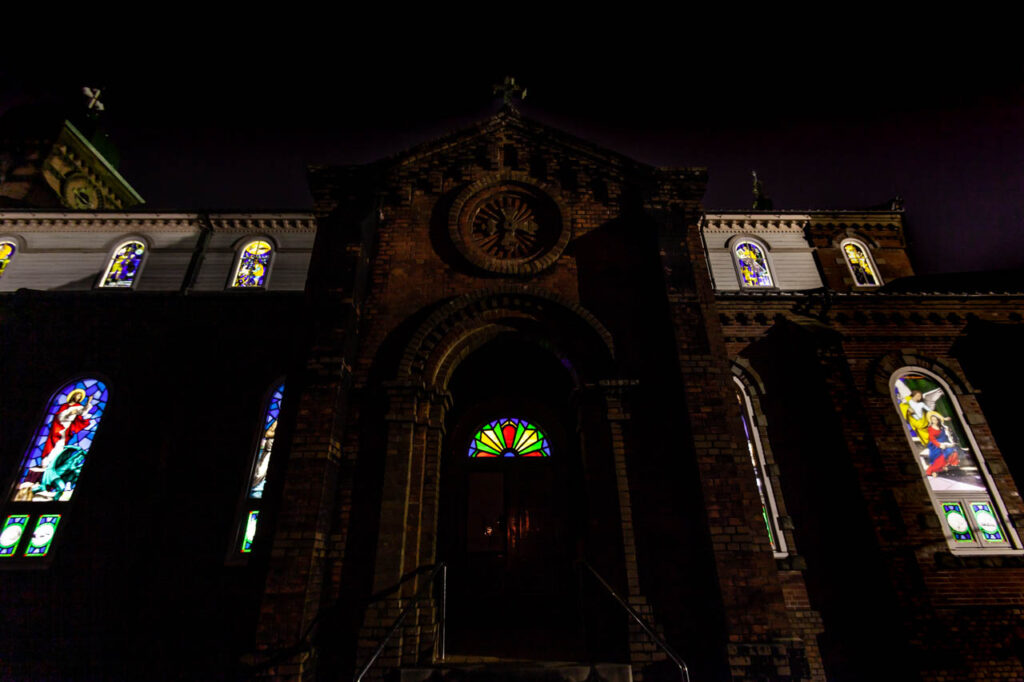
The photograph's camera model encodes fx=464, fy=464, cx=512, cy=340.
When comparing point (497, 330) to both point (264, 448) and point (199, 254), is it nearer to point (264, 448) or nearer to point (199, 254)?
point (264, 448)

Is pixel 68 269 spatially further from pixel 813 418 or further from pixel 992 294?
pixel 992 294

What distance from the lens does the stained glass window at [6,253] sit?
12.6m

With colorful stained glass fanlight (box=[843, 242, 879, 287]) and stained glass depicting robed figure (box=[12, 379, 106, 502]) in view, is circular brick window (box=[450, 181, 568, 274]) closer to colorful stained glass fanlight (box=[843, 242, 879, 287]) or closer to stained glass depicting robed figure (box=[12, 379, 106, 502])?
stained glass depicting robed figure (box=[12, 379, 106, 502])

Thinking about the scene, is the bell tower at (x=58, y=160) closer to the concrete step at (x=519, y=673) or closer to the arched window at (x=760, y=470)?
the concrete step at (x=519, y=673)

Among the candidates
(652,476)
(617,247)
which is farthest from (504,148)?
(652,476)

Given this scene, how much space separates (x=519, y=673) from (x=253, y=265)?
38.9 ft

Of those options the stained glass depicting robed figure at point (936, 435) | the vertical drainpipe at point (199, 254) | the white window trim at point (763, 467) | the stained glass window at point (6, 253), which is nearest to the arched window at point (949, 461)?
the stained glass depicting robed figure at point (936, 435)

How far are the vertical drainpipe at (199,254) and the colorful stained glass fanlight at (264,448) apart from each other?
3.97 metres

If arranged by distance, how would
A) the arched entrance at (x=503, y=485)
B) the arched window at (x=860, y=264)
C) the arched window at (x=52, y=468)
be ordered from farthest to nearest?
the arched window at (x=860, y=264), the arched window at (x=52, y=468), the arched entrance at (x=503, y=485)

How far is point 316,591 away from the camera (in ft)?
20.3

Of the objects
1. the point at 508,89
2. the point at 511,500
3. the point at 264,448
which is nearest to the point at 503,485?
the point at 511,500

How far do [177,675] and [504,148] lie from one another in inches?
454

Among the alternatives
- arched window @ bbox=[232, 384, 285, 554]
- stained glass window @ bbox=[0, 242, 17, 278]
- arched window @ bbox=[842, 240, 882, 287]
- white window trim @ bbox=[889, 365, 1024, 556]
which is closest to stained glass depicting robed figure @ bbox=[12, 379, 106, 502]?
arched window @ bbox=[232, 384, 285, 554]

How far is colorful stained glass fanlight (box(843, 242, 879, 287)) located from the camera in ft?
44.9
